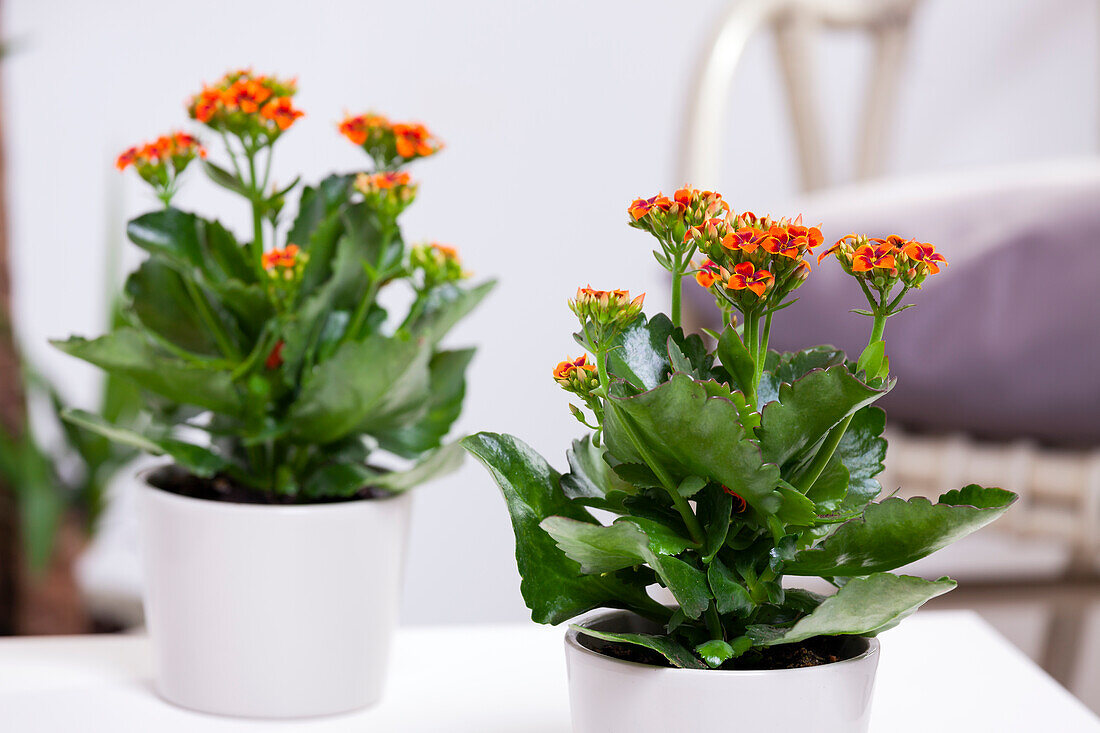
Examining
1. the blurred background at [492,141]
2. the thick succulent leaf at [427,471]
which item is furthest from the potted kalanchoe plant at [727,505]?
the blurred background at [492,141]

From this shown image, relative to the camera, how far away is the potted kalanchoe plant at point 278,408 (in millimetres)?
532

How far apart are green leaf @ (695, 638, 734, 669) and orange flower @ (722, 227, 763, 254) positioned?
0.13 metres

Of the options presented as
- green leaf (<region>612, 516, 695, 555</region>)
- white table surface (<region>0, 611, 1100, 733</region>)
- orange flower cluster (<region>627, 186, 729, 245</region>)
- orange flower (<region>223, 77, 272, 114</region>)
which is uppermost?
orange flower (<region>223, 77, 272, 114</region>)

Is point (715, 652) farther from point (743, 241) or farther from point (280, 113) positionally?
point (280, 113)

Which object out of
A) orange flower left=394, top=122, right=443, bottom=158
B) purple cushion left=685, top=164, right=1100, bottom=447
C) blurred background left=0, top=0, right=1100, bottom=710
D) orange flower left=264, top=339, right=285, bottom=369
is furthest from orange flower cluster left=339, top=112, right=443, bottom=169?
blurred background left=0, top=0, right=1100, bottom=710

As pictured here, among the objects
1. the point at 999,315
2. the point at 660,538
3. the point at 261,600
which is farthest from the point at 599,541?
the point at 999,315

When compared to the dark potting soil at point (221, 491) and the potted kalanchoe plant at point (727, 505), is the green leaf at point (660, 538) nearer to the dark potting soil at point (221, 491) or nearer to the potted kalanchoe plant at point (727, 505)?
the potted kalanchoe plant at point (727, 505)

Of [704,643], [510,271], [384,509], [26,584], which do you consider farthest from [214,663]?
[510,271]

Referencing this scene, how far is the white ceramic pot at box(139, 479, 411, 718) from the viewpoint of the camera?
532 mm

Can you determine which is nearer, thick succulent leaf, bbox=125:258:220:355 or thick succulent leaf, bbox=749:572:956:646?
thick succulent leaf, bbox=749:572:956:646

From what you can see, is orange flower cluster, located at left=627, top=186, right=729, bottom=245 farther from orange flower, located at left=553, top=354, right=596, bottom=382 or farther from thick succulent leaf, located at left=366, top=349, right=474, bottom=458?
thick succulent leaf, located at left=366, top=349, right=474, bottom=458

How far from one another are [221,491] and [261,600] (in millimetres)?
85

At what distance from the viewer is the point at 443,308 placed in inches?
23.1

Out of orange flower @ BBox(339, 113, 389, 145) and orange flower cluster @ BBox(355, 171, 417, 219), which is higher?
orange flower @ BBox(339, 113, 389, 145)
